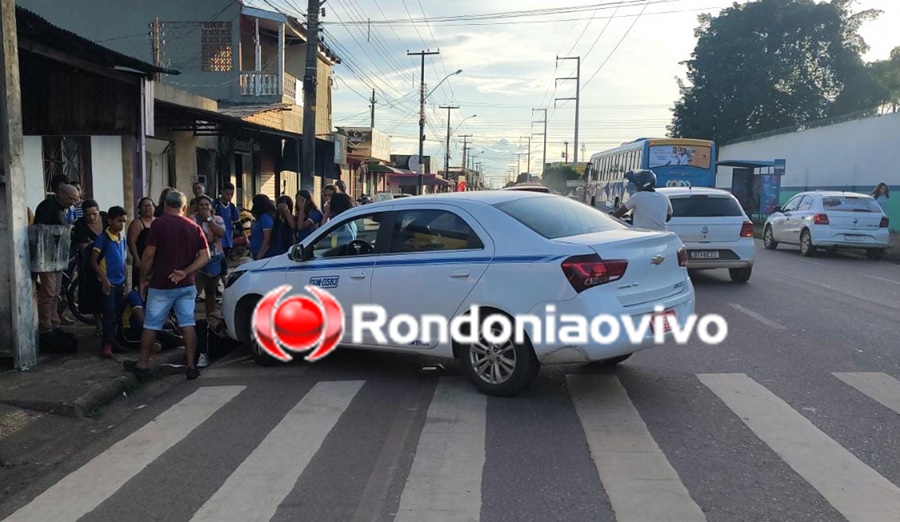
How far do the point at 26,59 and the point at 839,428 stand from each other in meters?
9.28

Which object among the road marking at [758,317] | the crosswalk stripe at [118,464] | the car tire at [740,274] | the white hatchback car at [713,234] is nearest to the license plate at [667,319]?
the road marking at [758,317]

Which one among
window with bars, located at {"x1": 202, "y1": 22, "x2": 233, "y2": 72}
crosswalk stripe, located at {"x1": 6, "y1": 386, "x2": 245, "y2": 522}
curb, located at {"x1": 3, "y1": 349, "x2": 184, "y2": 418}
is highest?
window with bars, located at {"x1": 202, "y1": 22, "x2": 233, "y2": 72}

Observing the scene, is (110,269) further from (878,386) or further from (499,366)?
(878,386)

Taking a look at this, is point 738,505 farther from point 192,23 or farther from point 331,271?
point 192,23

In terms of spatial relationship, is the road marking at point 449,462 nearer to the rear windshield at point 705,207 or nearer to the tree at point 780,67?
the rear windshield at point 705,207

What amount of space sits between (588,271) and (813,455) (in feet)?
6.19

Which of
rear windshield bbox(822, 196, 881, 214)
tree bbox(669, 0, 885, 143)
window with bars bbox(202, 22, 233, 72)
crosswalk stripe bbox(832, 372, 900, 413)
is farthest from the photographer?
tree bbox(669, 0, 885, 143)

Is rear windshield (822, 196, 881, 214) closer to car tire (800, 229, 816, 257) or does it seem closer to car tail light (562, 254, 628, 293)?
car tire (800, 229, 816, 257)

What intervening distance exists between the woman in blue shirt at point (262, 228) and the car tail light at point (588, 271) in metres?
5.49

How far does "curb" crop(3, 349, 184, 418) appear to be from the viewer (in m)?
5.80

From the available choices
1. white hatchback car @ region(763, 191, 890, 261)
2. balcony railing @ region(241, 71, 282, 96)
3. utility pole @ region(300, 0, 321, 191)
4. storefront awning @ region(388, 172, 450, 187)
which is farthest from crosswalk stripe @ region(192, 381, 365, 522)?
storefront awning @ region(388, 172, 450, 187)

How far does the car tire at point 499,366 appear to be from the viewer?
5695 millimetres

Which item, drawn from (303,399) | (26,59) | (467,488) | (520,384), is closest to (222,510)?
(467,488)

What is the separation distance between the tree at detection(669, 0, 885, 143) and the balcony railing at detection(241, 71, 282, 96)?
37228mm
